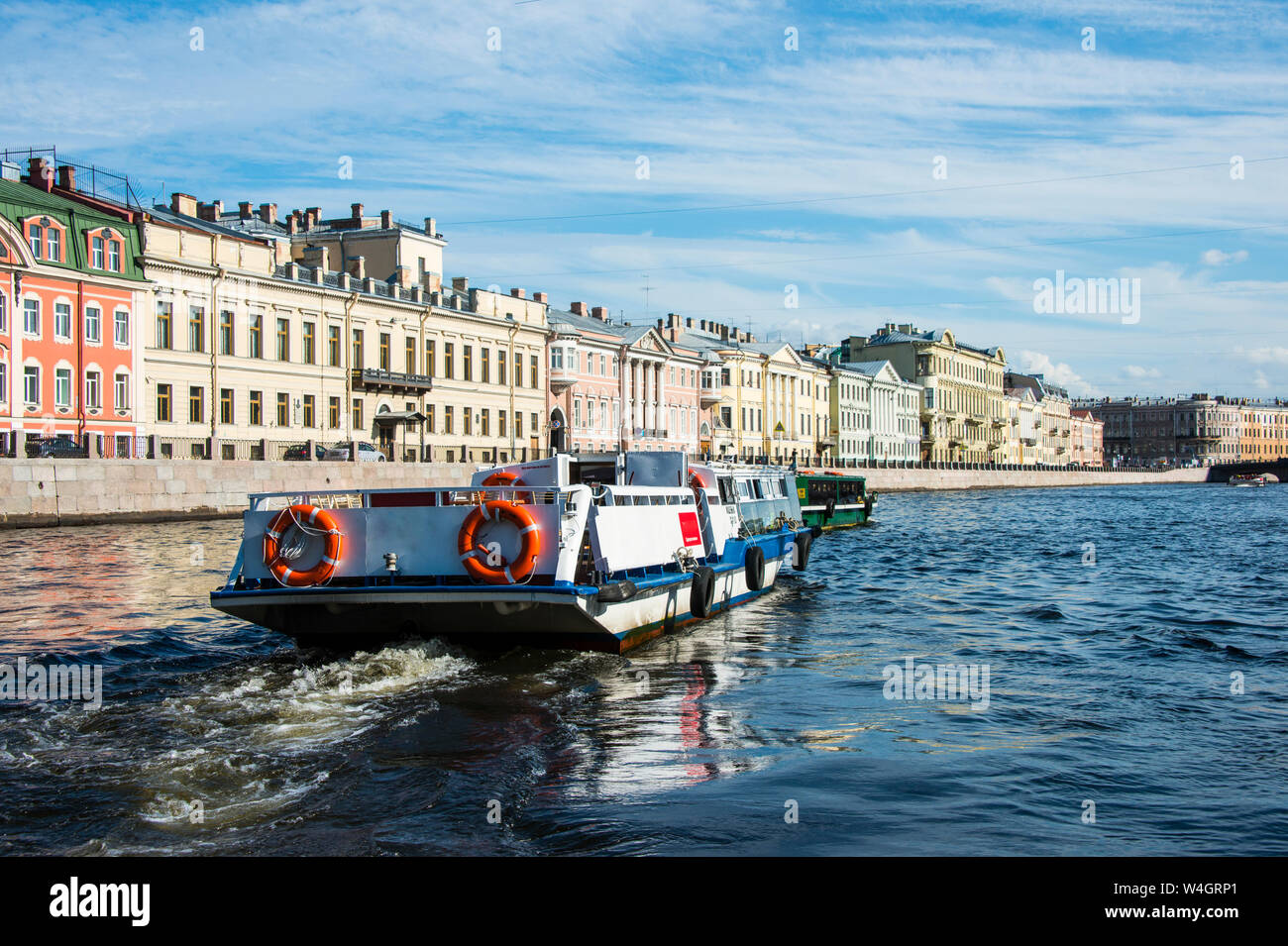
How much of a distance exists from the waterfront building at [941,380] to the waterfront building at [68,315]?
8783 cm

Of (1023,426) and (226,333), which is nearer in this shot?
(226,333)

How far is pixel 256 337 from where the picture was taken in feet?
165

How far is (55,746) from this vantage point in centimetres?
→ 905

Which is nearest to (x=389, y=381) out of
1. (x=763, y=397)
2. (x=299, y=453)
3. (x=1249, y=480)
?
(x=299, y=453)

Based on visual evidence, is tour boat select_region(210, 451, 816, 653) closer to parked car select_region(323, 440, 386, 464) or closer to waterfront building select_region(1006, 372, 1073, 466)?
parked car select_region(323, 440, 386, 464)

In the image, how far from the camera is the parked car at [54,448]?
3450 cm

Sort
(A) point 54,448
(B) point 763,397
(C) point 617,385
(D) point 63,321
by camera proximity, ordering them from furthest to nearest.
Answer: (B) point 763,397 < (C) point 617,385 < (D) point 63,321 < (A) point 54,448

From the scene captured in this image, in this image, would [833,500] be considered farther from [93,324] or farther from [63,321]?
[63,321]

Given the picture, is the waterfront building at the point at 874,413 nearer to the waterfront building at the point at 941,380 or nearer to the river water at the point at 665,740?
the waterfront building at the point at 941,380

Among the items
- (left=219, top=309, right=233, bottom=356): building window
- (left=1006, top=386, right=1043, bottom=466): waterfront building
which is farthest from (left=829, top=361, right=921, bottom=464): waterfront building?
(left=219, top=309, right=233, bottom=356): building window

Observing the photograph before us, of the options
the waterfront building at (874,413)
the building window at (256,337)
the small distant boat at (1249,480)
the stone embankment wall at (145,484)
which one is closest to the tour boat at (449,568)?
the stone embankment wall at (145,484)

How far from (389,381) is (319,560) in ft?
141

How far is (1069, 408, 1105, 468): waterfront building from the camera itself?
578ft
